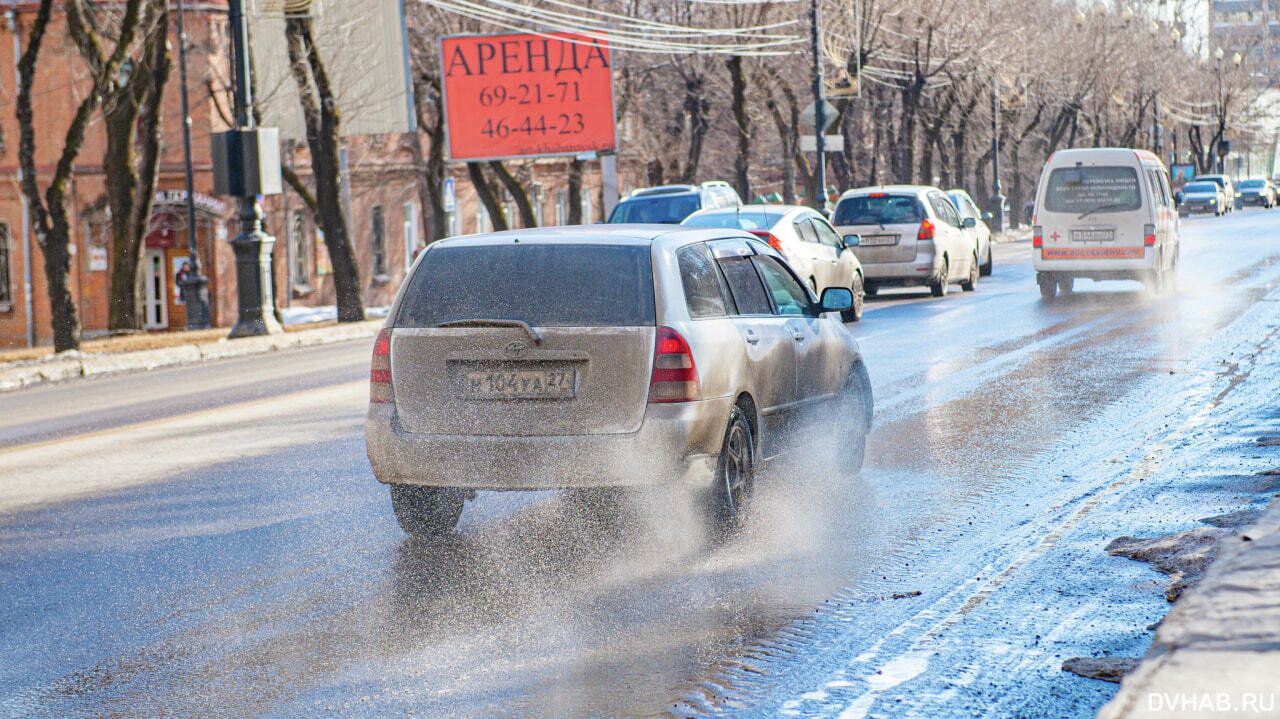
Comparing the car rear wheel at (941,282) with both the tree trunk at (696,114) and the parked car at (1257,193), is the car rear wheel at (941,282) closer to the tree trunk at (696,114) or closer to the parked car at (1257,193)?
the tree trunk at (696,114)

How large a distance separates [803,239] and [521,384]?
14102mm

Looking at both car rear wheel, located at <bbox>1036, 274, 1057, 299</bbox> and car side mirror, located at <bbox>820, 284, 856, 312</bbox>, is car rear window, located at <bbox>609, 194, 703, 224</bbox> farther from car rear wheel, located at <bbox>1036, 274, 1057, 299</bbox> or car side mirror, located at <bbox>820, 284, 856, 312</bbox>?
car side mirror, located at <bbox>820, 284, 856, 312</bbox>

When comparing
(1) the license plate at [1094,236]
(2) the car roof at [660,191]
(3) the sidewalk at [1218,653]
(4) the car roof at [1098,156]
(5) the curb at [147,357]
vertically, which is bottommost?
(5) the curb at [147,357]

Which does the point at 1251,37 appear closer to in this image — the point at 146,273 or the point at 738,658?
the point at 146,273

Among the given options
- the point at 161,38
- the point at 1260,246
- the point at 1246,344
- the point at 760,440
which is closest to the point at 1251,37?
the point at 1260,246

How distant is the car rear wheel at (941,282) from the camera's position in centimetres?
2562

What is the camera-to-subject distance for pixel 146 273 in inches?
1800

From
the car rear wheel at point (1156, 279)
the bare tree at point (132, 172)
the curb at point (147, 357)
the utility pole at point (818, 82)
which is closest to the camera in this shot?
the curb at point (147, 357)

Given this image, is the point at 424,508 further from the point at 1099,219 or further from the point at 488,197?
the point at 488,197

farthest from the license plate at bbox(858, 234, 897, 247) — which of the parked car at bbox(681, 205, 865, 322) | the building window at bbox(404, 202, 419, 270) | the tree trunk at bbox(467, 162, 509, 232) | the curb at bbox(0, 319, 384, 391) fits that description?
the building window at bbox(404, 202, 419, 270)

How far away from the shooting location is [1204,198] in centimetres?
7844

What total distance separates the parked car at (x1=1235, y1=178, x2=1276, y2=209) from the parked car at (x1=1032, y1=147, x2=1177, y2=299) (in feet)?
248

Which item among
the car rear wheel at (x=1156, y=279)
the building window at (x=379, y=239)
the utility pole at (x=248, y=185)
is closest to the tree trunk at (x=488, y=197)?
the building window at (x=379, y=239)

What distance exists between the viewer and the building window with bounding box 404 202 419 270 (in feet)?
175
